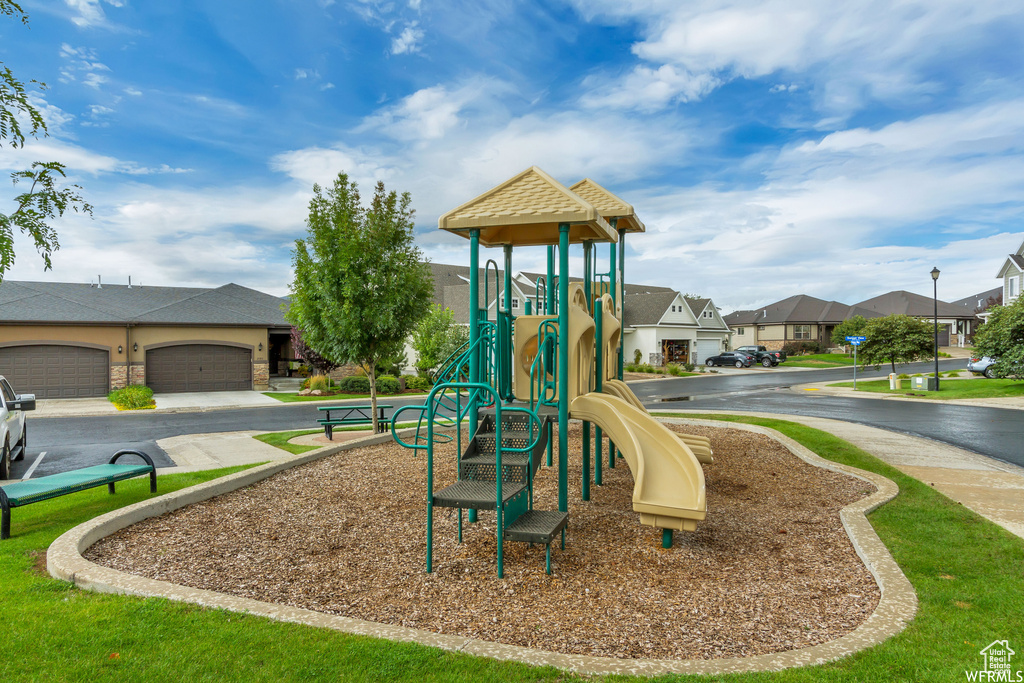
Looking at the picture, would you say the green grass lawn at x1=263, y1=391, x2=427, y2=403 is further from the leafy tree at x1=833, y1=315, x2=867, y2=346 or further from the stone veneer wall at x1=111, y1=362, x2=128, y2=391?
the leafy tree at x1=833, y1=315, x2=867, y2=346

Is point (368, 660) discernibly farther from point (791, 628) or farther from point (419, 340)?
point (419, 340)

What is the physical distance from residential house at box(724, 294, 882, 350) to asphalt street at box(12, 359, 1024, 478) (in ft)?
131

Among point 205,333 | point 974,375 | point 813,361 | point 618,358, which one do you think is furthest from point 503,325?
point 813,361

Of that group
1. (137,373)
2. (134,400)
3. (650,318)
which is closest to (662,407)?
(134,400)

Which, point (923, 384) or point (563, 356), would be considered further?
point (923, 384)

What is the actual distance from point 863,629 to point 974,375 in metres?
36.1

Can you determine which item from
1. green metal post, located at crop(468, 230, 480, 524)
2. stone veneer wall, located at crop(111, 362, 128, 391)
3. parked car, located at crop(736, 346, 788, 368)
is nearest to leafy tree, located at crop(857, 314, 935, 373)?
parked car, located at crop(736, 346, 788, 368)

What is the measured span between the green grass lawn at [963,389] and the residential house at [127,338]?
2807 cm

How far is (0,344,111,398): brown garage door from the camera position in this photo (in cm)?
2303

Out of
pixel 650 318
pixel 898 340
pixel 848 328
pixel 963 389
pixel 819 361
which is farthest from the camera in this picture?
pixel 848 328

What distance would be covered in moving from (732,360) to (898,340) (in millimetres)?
18561

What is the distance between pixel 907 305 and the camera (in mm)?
65500

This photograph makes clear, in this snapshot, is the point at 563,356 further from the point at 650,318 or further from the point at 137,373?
the point at 650,318

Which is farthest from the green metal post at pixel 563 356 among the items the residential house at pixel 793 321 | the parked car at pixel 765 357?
the residential house at pixel 793 321
